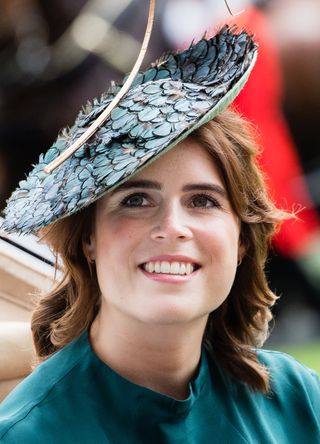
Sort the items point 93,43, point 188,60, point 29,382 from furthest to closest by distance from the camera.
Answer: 1. point 93,43
2. point 188,60
3. point 29,382

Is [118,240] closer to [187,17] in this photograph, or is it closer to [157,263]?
[157,263]

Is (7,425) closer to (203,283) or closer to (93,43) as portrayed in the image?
(203,283)

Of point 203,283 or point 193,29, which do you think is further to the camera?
point 193,29

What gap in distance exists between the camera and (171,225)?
3.78ft

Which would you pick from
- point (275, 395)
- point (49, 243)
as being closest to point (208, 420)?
point (275, 395)

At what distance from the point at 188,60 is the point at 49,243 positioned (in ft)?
1.42

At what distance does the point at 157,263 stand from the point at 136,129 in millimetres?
216

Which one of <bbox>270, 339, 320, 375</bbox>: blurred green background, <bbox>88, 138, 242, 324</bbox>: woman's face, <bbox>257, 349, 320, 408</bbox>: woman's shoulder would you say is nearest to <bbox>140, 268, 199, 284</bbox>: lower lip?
<bbox>88, 138, 242, 324</bbox>: woman's face

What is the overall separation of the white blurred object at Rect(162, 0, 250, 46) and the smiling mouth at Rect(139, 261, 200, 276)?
1.64 meters

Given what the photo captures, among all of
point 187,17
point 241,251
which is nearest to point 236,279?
point 241,251

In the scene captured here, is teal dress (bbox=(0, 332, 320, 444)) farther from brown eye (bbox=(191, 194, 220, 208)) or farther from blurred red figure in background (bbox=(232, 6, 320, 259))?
blurred red figure in background (bbox=(232, 6, 320, 259))

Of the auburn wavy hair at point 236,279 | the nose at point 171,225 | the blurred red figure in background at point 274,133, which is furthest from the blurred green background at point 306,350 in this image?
the nose at point 171,225

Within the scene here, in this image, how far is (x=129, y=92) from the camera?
4.16ft

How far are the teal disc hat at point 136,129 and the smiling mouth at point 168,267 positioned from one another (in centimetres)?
15
